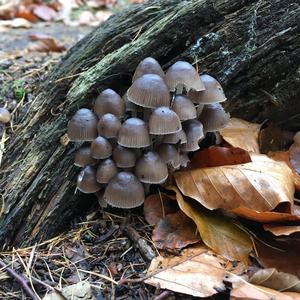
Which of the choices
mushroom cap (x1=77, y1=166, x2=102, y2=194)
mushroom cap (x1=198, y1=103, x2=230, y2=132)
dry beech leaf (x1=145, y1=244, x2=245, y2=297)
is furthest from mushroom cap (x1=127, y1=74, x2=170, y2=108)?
dry beech leaf (x1=145, y1=244, x2=245, y2=297)

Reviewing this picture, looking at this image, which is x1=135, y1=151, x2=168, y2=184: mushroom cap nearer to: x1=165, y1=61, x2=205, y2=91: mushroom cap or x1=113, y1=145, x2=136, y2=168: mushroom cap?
x1=113, y1=145, x2=136, y2=168: mushroom cap

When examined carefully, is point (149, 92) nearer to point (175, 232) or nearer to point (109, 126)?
point (109, 126)

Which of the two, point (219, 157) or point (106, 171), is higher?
point (106, 171)

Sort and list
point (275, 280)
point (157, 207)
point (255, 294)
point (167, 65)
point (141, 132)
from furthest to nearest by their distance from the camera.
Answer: point (167, 65) < point (157, 207) < point (141, 132) < point (275, 280) < point (255, 294)

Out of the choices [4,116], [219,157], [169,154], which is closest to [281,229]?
[219,157]

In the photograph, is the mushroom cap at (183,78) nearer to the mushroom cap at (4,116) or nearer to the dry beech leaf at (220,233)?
the dry beech leaf at (220,233)

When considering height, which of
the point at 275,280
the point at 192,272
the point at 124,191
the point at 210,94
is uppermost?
the point at 210,94
